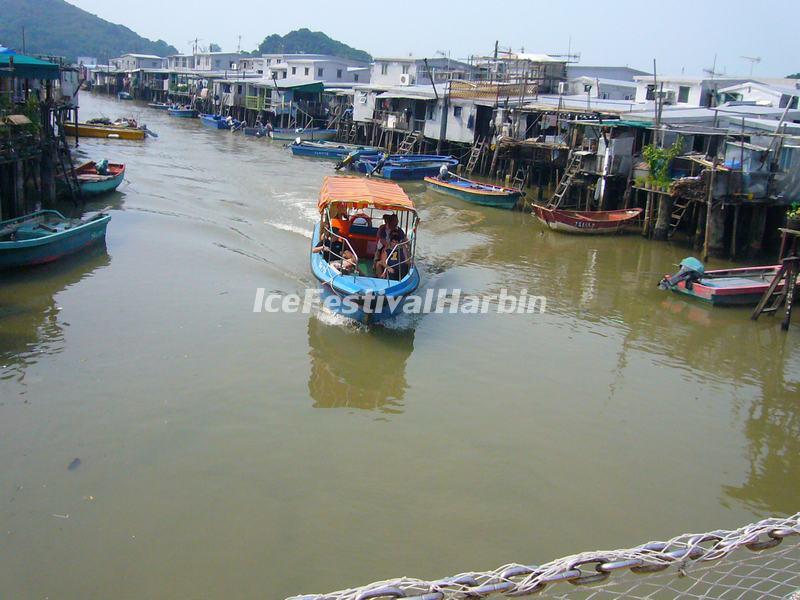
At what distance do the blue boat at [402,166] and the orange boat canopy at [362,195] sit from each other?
1561cm

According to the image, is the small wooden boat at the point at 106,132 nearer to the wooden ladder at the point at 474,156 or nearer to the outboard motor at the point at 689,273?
the wooden ladder at the point at 474,156

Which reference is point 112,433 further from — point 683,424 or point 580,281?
point 580,281

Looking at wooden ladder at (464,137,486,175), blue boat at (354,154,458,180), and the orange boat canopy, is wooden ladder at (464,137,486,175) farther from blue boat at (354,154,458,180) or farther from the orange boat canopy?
the orange boat canopy

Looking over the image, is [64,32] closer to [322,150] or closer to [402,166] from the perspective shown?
[322,150]

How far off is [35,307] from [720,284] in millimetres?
13930

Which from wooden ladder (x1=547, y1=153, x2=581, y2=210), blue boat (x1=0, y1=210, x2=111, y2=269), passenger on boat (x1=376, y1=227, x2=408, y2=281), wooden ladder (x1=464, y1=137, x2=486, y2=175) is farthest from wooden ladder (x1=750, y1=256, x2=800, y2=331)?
wooden ladder (x1=464, y1=137, x2=486, y2=175)

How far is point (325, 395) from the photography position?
10125 mm

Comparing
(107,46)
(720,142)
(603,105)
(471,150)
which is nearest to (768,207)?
(720,142)

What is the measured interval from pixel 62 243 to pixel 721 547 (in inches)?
560

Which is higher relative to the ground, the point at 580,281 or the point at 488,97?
the point at 488,97

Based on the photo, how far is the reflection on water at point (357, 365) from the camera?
10.1m

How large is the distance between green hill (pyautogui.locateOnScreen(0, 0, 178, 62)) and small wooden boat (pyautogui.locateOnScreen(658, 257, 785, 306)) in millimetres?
136441

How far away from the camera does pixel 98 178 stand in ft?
71.3

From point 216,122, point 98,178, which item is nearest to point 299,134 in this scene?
point 216,122
